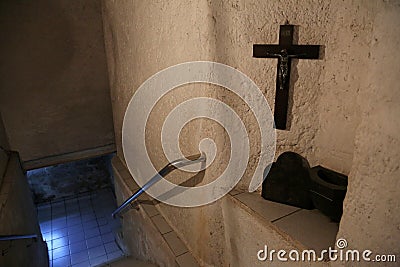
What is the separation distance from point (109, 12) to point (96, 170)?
4671 millimetres

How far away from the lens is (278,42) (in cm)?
156

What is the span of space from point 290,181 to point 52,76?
358cm

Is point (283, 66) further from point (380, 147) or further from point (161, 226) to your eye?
point (161, 226)

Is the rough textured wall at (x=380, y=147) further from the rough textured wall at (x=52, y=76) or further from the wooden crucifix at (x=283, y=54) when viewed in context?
the rough textured wall at (x=52, y=76)

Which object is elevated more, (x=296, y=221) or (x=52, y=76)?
(x=52, y=76)

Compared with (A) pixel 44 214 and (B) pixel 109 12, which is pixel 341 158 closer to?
(B) pixel 109 12

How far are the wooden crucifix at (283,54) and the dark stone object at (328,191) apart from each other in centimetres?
36

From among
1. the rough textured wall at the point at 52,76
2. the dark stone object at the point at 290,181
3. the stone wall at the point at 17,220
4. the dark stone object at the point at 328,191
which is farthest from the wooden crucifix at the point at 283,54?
the rough textured wall at the point at 52,76

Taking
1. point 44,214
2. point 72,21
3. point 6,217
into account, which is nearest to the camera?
point 6,217

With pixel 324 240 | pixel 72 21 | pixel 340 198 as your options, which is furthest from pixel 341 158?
pixel 72 21

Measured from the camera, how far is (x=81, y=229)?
233 inches

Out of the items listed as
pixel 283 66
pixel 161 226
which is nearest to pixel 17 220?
pixel 161 226

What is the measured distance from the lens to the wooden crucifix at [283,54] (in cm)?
150

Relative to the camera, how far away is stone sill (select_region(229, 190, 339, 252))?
1.37 meters
